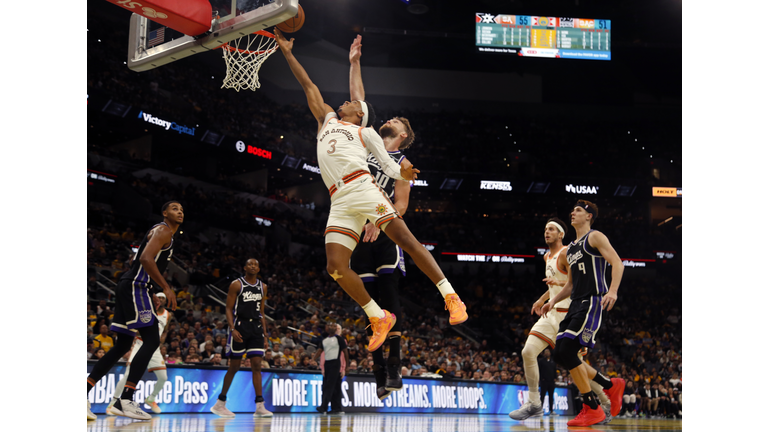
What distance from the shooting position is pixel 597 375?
7578 mm

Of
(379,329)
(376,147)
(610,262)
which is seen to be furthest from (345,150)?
(610,262)

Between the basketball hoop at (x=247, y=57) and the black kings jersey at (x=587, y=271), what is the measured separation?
3875 millimetres

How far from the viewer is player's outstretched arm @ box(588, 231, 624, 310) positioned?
5.91 meters

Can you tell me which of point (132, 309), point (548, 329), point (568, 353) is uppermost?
point (132, 309)

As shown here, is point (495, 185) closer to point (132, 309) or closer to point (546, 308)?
point (546, 308)

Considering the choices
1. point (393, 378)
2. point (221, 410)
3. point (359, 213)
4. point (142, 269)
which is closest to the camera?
point (359, 213)

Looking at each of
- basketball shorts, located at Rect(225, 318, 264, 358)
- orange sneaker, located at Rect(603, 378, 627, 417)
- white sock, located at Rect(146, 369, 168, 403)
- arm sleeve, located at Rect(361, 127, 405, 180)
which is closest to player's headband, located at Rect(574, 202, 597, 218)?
orange sneaker, located at Rect(603, 378, 627, 417)

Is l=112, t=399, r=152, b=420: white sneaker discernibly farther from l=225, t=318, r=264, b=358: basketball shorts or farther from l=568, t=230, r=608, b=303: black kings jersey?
l=568, t=230, r=608, b=303: black kings jersey

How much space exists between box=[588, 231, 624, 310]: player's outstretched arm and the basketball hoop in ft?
12.9

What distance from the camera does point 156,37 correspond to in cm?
645

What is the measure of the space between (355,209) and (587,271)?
2895 mm

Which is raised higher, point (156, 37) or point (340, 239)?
point (156, 37)

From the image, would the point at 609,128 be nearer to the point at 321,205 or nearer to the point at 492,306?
the point at 492,306
